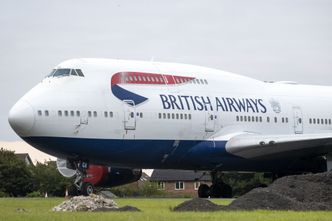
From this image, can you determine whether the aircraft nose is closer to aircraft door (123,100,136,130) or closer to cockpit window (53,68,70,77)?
cockpit window (53,68,70,77)

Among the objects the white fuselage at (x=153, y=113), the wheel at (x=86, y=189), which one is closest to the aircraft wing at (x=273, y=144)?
the white fuselage at (x=153, y=113)

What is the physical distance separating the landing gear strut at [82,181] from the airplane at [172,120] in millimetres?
64

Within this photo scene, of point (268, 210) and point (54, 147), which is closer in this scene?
point (268, 210)

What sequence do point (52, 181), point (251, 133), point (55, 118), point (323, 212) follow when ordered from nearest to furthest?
point (323, 212), point (55, 118), point (251, 133), point (52, 181)

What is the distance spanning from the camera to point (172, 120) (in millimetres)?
33406

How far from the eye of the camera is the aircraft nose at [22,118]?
29812mm

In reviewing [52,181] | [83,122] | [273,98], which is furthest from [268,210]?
[52,181]

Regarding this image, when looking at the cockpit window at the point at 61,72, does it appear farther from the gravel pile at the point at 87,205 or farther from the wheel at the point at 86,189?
the gravel pile at the point at 87,205

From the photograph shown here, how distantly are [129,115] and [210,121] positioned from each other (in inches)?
161

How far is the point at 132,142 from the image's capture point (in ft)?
106

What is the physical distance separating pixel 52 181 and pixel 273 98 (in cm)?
3322

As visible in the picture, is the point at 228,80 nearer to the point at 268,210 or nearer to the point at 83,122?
the point at 83,122

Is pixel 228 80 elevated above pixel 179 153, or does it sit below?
above

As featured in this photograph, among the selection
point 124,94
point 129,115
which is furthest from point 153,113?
point 124,94
